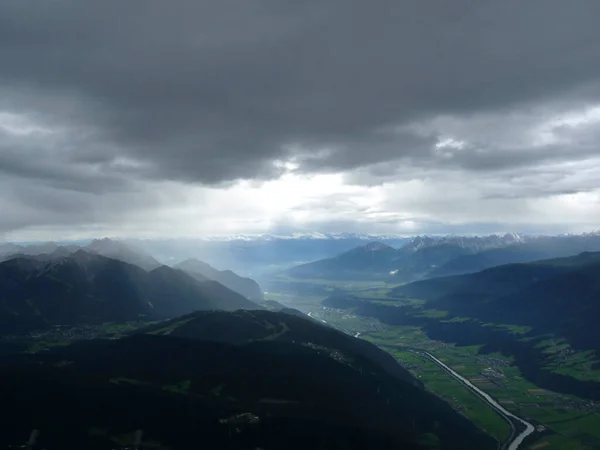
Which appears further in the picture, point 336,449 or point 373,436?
point 373,436

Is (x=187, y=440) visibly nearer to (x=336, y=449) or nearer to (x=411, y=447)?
(x=336, y=449)

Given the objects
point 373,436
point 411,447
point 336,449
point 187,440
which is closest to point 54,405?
point 187,440

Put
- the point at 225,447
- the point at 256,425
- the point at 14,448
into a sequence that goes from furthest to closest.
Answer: the point at 256,425 < the point at 225,447 < the point at 14,448

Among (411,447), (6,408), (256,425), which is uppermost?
(6,408)

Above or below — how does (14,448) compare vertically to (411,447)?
above

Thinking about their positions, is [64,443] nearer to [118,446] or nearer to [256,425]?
[118,446]

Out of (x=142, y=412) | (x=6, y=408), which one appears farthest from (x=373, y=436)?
(x=6, y=408)

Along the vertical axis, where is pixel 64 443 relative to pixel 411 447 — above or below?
above

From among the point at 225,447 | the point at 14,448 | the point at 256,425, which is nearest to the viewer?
the point at 14,448

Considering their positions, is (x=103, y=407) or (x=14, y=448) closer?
(x=14, y=448)
